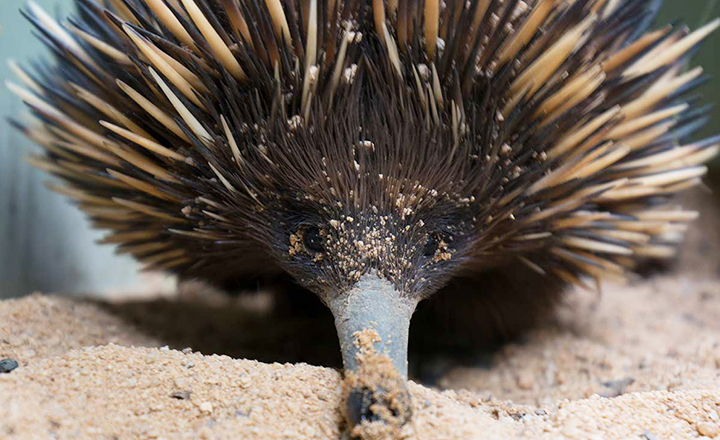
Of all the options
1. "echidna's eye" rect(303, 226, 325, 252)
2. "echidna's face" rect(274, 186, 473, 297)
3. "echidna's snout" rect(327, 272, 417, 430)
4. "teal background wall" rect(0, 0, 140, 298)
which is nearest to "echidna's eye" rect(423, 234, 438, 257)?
"echidna's face" rect(274, 186, 473, 297)

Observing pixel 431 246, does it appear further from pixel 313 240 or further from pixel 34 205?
pixel 34 205

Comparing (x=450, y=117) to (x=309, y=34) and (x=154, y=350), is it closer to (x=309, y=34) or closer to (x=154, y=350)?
(x=309, y=34)

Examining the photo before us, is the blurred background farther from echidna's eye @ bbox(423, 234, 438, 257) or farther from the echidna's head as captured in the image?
echidna's eye @ bbox(423, 234, 438, 257)

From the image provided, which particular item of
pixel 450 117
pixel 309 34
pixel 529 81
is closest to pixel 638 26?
pixel 529 81

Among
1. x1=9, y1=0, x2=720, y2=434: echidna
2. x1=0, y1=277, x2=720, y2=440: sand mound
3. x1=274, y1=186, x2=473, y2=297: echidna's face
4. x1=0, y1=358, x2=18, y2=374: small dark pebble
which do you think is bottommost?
x1=0, y1=277, x2=720, y2=440: sand mound

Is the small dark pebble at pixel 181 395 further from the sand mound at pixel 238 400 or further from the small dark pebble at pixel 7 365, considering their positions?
the small dark pebble at pixel 7 365

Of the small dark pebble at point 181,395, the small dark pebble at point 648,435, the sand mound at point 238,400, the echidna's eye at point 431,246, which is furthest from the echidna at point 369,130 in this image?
the small dark pebble at point 648,435

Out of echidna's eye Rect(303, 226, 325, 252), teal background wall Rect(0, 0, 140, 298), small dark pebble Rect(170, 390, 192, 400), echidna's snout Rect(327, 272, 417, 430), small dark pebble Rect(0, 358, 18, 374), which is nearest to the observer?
echidna's snout Rect(327, 272, 417, 430)
